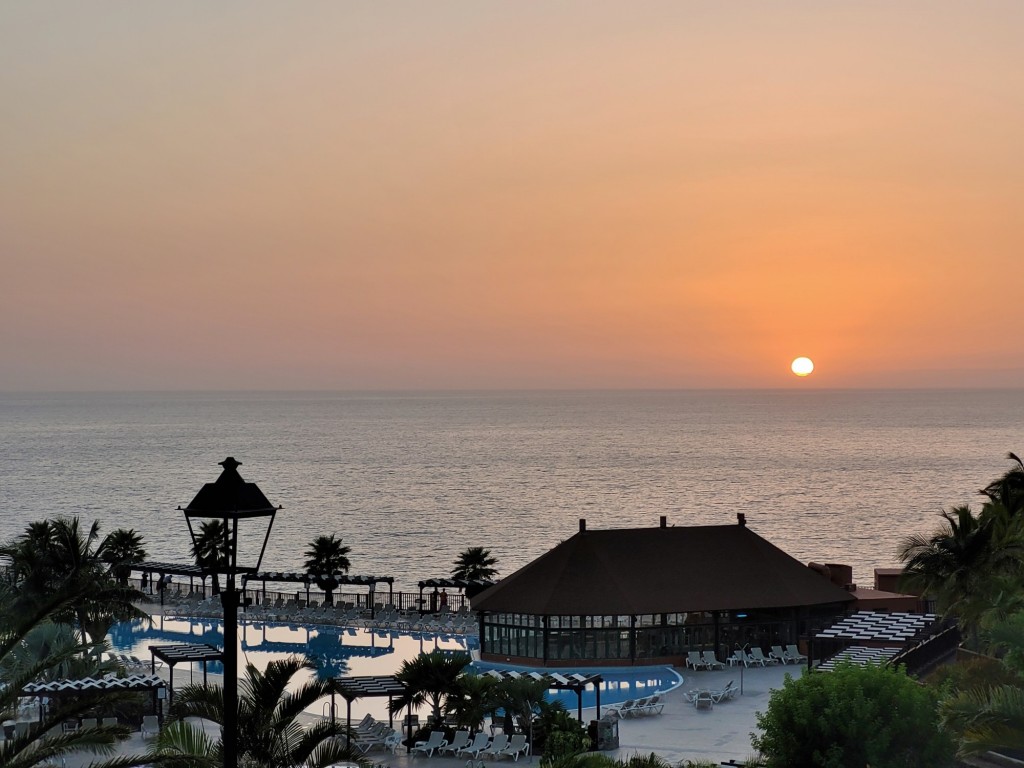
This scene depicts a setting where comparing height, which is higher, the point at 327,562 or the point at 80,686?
the point at 327,562

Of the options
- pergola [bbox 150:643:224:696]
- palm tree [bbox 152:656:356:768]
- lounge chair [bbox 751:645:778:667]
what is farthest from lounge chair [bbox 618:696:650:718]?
palm tree [bbox 152:656:356:768]

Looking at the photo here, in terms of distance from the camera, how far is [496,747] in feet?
96.4

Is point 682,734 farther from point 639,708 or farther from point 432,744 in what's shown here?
point 432,744

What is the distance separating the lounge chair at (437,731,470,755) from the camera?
29.5 m

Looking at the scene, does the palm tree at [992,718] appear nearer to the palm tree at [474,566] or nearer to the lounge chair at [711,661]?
the lounge chair at [711,661]

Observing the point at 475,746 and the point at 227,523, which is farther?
the point at 475,746

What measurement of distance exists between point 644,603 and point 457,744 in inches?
548

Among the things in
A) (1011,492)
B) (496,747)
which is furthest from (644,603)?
(496,747)

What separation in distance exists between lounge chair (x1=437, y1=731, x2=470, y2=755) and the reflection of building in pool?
11.6 m

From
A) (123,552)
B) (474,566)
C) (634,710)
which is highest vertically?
(123,552)

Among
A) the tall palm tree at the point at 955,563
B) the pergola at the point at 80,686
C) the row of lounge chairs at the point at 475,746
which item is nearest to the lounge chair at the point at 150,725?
the pergola at the point at 80,686

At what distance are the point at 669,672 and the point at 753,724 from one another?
8.69 m

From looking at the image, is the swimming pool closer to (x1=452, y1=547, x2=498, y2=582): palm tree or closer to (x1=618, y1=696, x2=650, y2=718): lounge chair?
(x1=618, y1=696, x2=650, y2=718): lounge chair

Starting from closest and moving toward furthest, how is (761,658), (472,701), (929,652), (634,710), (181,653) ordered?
(472,701)
(634,710)
(181,653)
(929,652)
(761,658)
